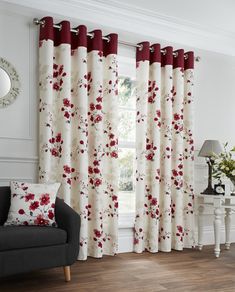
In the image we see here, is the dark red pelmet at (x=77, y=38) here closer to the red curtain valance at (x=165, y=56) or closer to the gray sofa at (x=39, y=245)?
the red curtain valance at (x=165, y=56)

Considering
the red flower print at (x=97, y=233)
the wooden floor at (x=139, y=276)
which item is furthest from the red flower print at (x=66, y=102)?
the wooden floor at (x=139, y=276)

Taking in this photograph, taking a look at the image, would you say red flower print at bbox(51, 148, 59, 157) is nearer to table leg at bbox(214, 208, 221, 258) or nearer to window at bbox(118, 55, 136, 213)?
window at bbox(118, 55, 136, 213)

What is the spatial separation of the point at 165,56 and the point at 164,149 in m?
1.14

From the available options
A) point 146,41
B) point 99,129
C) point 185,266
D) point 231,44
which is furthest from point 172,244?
point 231,44

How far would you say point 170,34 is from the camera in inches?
192

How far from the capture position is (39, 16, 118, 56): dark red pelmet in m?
3.90

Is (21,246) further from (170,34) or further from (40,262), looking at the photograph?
(170,34)

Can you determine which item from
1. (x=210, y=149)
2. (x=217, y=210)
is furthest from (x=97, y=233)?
(x=210, y=149)

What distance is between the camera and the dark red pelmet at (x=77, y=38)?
3.90 meters

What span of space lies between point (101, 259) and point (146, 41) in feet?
8.37

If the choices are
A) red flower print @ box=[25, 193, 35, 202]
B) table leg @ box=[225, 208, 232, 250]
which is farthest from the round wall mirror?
table leg @ box=[225, 208, 232, 250]

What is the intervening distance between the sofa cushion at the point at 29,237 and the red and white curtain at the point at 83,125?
79 cm

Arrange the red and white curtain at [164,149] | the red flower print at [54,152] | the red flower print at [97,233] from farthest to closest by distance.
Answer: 1. the red and white curtain at [164,149]
2. the red flower print at [97,233]
3. the red flower print at [54,152]

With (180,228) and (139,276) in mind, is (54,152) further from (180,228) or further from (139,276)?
(180,228)
